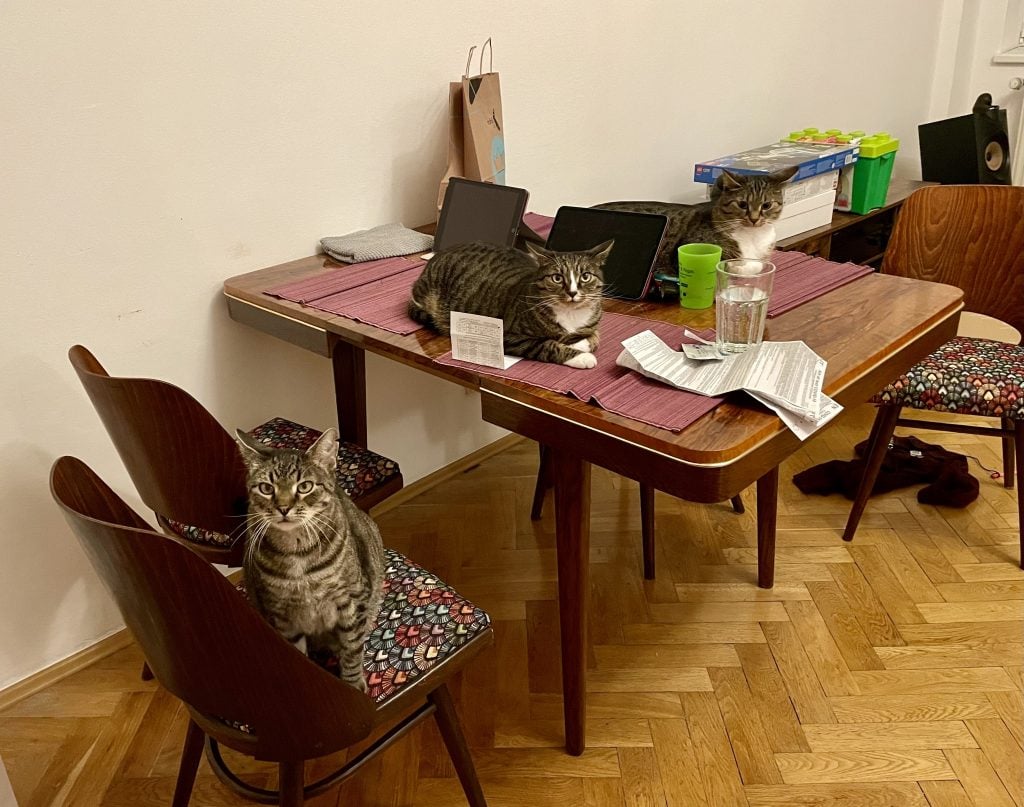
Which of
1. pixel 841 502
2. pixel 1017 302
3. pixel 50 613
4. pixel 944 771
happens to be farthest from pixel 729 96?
pixel 50 613

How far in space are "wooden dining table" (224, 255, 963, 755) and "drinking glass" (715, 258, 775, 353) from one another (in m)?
0.12

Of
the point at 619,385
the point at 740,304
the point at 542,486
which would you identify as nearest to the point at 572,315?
the point at 619,385

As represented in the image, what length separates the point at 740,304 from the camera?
1.44 m

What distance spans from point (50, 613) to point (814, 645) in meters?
1.79

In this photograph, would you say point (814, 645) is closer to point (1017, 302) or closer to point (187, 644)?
point (1017, 302)

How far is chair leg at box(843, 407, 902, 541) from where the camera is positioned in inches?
90.2

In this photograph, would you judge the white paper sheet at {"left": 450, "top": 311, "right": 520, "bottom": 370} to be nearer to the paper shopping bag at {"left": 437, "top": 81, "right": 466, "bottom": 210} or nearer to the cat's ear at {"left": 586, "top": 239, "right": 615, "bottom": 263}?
the cat's ear at {"left": 586, "top": 239, "right": 615, "bottom": 263}

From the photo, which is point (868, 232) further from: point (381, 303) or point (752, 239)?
point (381, 303)

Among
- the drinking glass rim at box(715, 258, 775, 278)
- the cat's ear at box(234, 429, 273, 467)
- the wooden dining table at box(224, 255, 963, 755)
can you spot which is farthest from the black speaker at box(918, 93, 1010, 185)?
the cat's ear at box(234, 429, 273, 467)

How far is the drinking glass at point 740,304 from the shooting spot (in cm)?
145

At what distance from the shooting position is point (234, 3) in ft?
6.16

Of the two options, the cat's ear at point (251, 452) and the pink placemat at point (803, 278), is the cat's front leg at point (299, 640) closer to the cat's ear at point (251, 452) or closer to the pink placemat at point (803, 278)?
the cat's ear at point (251, 452)

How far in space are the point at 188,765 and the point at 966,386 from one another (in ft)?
6.43

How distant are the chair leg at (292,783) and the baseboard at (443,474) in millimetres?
1266
